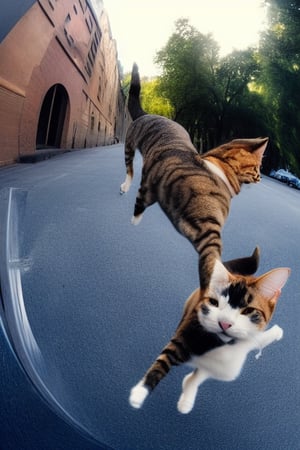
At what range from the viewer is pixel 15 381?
1060mm

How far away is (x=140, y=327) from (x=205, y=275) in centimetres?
23

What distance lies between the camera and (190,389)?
1.00 m

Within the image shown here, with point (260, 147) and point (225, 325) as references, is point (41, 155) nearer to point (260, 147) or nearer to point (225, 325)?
point (260, 147)

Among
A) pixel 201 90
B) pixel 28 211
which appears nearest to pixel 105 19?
pixel 201 90

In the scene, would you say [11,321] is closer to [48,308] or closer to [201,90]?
[48,308]

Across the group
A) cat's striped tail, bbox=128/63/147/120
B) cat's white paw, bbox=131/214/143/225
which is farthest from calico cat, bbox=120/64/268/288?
cat's striped tail, bbox=128/63/147/120

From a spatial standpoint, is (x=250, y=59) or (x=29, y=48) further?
(x=29, y=48)

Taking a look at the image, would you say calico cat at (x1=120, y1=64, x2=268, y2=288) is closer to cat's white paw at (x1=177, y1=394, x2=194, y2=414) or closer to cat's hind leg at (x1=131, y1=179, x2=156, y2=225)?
cat's hind leg at (x1=131, y1=179, x2=156, y2=225)

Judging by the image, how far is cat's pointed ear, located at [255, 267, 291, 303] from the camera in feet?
3.13

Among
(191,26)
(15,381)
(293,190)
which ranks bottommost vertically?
(15,381)

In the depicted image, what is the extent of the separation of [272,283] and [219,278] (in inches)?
→ 5.6

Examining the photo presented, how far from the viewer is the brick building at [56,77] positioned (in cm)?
137

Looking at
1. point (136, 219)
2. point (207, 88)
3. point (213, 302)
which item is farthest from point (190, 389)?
point (207, 88)

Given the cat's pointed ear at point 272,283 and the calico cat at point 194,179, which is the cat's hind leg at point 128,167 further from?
the cat's pointed ear at point 272,283
